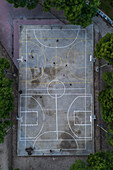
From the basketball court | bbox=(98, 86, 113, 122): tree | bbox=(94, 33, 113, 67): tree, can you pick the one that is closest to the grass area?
the basketball court

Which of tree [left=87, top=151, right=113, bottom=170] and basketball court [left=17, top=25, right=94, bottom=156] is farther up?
basketball court [left=17, top=25, right=94, bottom=156]

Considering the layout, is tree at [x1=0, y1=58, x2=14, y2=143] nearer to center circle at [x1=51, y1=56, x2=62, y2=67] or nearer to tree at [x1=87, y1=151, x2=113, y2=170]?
center circle at [x1=51, y1=56, x2=62, y2=67]

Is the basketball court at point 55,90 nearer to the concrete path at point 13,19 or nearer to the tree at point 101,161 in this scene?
the concrete path at point 13,19

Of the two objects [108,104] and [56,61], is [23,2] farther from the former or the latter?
[108,104]

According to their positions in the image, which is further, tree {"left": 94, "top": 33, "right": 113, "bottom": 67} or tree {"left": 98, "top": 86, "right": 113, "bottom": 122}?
tree {"left": 98, "top": 86, "right": 113, "bottom": 122}

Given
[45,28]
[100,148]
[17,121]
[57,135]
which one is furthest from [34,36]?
[100,148]

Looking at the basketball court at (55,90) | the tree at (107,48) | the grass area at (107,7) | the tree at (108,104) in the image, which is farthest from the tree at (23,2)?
the tree at (108,104)

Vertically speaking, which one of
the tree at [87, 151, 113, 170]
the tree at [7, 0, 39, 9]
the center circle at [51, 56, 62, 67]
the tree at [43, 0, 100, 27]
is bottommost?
the tree at [87, 151, 113, 170]
